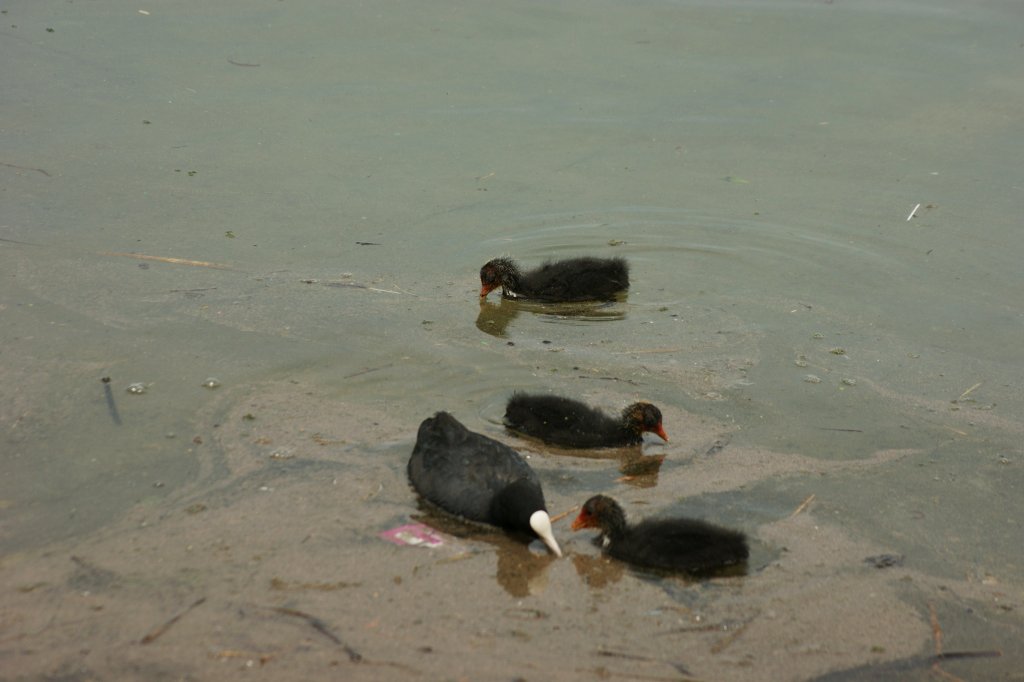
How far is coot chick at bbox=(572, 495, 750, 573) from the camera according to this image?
4.37 metres

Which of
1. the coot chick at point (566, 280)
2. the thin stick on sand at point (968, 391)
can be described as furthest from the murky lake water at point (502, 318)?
the coot chick at point (566, 280)

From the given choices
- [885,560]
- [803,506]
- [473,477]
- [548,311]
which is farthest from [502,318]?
[885,560]

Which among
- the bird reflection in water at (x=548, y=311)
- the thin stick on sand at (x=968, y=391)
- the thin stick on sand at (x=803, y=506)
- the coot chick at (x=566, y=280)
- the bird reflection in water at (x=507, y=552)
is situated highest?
the coot chick at (x=566, y=280)

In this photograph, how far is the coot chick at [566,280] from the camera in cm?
707

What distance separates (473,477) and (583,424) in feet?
2.44

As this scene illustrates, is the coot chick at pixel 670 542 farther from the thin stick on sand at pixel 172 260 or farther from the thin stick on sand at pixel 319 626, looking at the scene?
the thin stick on sand at pixel 172 260

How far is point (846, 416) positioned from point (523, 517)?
2012 mm

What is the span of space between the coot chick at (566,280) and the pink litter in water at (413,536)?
2.56 meters

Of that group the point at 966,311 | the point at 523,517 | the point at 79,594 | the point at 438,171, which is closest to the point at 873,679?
the point at 523,517

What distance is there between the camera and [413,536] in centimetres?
459

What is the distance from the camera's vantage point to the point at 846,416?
5762 millimetres

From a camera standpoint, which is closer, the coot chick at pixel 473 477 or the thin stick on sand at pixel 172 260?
the coot chick at pixel 473 477

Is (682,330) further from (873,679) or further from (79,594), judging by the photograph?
(79,594)

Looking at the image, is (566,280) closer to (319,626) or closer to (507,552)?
(507,552)
